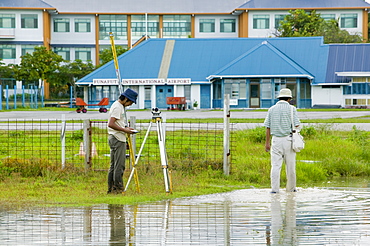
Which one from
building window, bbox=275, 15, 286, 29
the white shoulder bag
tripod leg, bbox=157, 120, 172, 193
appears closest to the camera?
tripod leg, bbox=157, 120, 172, 193

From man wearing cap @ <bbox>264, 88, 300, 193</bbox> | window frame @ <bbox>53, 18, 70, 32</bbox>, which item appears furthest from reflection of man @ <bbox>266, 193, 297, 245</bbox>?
window frame @ <bbox>53, 18, 70, 32</bbox>

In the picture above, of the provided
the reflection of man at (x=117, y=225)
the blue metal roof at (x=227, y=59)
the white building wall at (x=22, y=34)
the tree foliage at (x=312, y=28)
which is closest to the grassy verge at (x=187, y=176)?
the reflection of man at (x=117, y=225)

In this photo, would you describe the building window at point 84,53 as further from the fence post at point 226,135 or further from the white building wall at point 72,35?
the fence post at point 226,135

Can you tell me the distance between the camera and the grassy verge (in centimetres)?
1166

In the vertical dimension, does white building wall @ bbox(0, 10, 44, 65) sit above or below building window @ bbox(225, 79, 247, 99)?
above

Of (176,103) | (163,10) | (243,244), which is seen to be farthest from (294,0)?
(243,244)

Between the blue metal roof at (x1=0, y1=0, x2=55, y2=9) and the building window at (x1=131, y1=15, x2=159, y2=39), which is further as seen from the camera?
the building window at (x1=131, y1=15, x2=159, y2=39)

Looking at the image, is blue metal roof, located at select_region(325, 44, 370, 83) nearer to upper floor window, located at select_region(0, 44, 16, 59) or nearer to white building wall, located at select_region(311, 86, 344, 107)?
white building wall, located at select_region(311, 86, 344, 107)

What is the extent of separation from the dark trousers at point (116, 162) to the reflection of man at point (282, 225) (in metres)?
2.75

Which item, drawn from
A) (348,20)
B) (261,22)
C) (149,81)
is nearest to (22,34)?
(261,22)

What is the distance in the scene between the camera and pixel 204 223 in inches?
369

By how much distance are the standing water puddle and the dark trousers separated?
131 centimetres

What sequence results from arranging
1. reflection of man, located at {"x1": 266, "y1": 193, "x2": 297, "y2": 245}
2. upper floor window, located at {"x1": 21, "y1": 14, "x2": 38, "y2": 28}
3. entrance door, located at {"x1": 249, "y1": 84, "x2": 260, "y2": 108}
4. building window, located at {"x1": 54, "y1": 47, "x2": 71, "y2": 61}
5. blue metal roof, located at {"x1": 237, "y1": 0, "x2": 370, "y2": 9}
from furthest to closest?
building window, located at {"x1": 54, "y1": 47, "x2": 71, "y2": 61} < blue metal roof, located at {"x1": 237, "y1": 0, "x2": 370, "y2": 9} < upper floor window, located at {"x1": 21, "y1": 14, "x2": 38, "y2": 28} < entrance door, located at {"x1": 249, "y1": 84, "x2": 260, "y2": 108} < reflection of man, located at {"x1": 266, "y1": 193, "x2": 297, "y2": 245}

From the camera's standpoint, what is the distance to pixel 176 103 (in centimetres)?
5366
